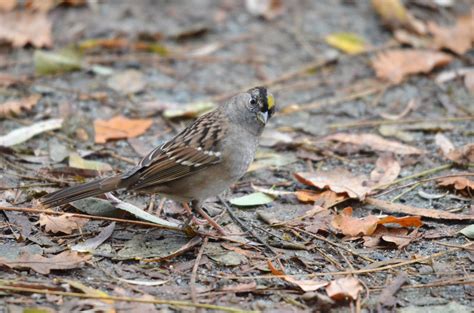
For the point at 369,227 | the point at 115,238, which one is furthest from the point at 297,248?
the point at 115,238

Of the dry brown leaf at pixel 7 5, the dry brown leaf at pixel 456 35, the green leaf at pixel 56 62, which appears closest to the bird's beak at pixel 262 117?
the green leaf at pixel 56 62

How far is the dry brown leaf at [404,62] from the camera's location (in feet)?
21.4

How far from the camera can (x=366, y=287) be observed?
3621mm

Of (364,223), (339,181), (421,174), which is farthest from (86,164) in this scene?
(421,174)

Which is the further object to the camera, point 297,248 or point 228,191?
point 228,191

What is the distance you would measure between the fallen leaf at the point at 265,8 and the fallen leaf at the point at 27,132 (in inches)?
113

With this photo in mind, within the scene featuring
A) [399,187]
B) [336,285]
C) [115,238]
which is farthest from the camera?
[399,187]

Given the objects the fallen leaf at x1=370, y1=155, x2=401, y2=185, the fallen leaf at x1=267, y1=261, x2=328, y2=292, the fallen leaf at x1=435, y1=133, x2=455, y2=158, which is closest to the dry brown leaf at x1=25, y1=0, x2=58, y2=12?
the fallen leaf at x1=370, y1=155, x2=401, y2=185

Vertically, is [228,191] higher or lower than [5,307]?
lower

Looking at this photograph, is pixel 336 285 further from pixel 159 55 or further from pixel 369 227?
pixel 159 55

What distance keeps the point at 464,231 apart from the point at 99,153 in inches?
98.6

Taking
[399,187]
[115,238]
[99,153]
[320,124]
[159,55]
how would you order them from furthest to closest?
[159,55] → [320,124] → [99,153] → [399,187] → [115,238]

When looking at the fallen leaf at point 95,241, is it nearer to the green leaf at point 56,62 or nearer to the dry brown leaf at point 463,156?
the dry brown leaf at point 463,156

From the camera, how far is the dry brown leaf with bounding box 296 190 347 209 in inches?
180
